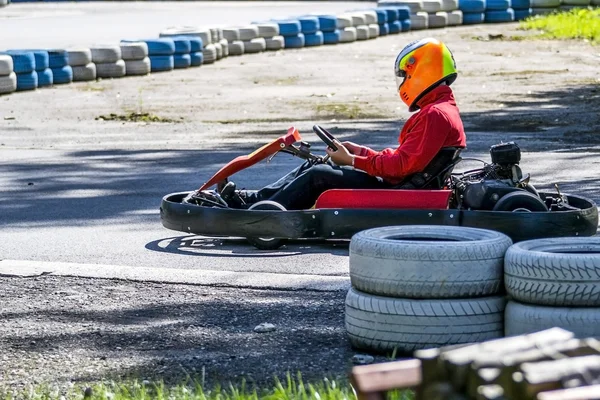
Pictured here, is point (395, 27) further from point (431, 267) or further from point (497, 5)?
point (431, 267)

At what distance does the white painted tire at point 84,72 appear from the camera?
16.2 metres

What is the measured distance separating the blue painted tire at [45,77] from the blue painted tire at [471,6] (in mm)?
13643

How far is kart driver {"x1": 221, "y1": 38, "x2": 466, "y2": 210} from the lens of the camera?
6180mm

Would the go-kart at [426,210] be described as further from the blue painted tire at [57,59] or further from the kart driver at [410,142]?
the blue painted tire at [57,59]

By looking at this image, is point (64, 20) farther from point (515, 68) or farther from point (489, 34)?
point (515, 68)

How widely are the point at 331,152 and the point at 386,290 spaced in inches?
84.4

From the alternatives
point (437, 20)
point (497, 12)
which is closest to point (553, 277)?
point (437, 20)

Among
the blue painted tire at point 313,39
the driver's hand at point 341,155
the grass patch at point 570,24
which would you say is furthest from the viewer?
the grass patch at point 570,24

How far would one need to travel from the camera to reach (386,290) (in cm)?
435

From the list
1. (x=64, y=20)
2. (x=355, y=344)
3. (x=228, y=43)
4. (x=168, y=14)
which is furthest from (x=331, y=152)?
(x=168, y=14)

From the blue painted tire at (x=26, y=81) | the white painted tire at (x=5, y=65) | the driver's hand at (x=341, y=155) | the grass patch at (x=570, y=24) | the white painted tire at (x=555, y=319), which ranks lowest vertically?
the grass patch at (x=570, y=24)

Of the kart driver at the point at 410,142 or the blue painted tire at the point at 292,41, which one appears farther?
the blue painted tire at the point at 292,41

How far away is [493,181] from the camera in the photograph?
6.23m

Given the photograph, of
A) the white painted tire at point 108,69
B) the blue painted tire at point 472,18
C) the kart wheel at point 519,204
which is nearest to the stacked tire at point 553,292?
the kart wheel at point 519,204
